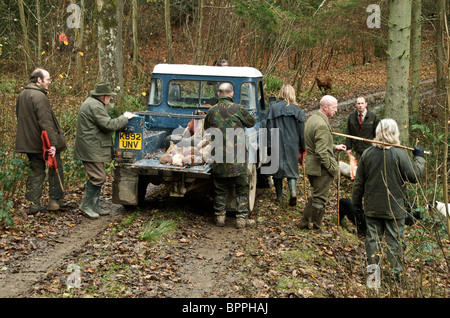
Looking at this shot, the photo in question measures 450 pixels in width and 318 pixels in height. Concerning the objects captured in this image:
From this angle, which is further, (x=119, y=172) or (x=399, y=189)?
(x=119, y=172)

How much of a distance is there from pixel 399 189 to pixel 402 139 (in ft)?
15.2

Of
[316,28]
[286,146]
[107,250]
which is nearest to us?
[107,250]

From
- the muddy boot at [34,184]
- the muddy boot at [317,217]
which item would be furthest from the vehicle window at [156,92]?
the muddy boot at [317,217]

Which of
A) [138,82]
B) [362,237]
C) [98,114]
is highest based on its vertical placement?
[138,82]

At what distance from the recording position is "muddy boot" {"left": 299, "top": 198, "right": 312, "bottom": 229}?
24.7 feet

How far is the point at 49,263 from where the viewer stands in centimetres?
573

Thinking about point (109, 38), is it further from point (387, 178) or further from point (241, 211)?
point (387, 178)

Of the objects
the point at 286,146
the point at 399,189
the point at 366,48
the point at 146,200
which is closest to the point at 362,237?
the point at 286,146

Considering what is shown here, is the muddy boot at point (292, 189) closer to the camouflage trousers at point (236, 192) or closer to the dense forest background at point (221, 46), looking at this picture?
the camouflage trousers at point (236, 192)

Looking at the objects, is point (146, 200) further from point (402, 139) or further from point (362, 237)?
point (402, 139)

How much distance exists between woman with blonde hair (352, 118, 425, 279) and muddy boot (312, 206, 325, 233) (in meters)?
1.71

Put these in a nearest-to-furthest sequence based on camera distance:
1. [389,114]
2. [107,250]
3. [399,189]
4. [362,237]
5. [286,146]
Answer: [399,189] → [107,250] → [362,237] → [286,146] → [389,114]

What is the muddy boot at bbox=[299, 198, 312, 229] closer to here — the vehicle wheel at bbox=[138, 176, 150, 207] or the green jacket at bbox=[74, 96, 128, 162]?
the vehicle wheel at bbox=[138, 176, 150, 207]

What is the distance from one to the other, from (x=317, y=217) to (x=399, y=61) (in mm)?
3946
